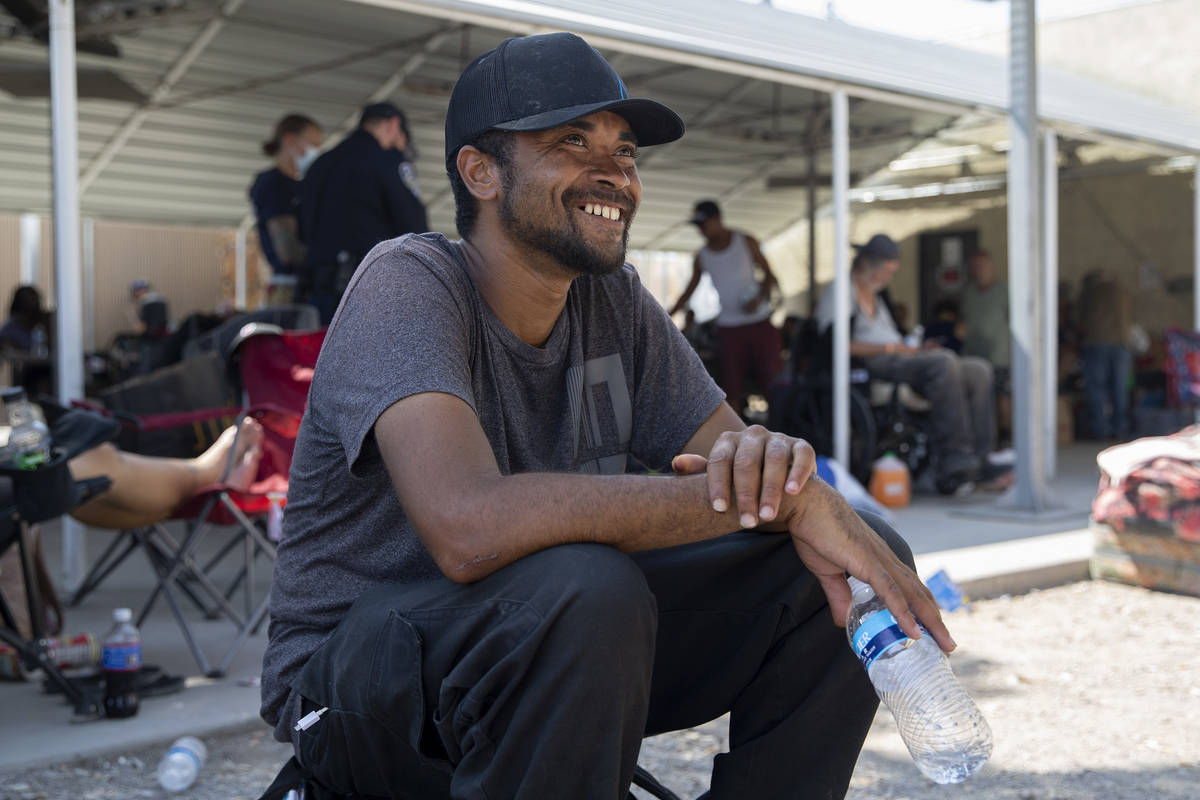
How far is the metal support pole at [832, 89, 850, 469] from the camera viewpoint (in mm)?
7875

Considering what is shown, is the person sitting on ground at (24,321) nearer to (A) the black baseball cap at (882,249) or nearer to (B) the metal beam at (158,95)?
(B) the metal beam at (158,95)

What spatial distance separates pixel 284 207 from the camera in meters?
7.24

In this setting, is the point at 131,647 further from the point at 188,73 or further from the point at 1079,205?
the point at 1079,205

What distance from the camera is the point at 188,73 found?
426 inches

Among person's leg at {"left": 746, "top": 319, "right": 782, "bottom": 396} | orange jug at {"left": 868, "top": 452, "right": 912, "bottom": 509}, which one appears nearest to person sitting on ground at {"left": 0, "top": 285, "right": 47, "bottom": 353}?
person's leg at {"left": 746, "top": 319, "right": 782, "bottom": 396}

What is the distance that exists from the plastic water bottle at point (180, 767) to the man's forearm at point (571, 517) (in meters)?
1.84

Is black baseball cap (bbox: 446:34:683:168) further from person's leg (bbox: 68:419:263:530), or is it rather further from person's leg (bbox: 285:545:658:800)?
person's leg (bbox: 68:419:263:530)

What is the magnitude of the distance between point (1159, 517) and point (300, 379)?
384 centimetres

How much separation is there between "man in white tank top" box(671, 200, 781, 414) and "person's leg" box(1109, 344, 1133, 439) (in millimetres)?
5974

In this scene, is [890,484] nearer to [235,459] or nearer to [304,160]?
[304,160]

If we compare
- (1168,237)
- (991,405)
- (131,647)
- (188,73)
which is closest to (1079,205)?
(1168,237)

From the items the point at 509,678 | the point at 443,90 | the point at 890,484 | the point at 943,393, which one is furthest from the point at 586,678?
the point at 443,90

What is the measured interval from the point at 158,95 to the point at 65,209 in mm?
6733

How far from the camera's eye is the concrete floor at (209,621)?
3.47 metres
